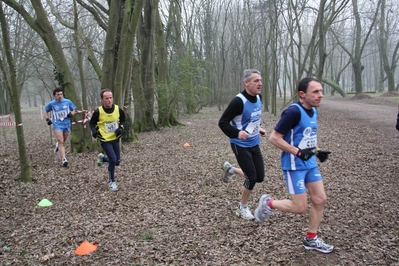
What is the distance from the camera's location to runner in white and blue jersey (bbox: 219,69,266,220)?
409cm

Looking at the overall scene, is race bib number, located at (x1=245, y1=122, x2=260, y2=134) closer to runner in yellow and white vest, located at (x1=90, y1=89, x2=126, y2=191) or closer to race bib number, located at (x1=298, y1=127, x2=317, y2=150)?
race bib number, located at (x1=298, y1=127, x2=317, y2=150)

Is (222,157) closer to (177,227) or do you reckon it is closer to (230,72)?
(177,227)

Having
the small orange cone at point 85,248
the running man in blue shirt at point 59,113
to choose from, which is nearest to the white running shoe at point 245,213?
the small orange cone at point 85,248

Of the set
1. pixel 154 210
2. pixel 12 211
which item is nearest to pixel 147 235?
pixel 154 210

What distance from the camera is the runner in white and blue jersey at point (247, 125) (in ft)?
13.4

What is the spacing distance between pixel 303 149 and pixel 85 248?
283 cm

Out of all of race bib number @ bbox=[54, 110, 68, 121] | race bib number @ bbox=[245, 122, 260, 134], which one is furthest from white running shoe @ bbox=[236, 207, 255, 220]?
race bib number @ bbox=[54, 110, 68, 121]

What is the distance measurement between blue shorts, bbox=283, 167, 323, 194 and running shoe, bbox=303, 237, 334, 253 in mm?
618

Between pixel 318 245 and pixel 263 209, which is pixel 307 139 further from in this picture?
pixel 318 245

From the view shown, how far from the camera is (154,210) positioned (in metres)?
5.10

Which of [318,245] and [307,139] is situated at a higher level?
[307,139]

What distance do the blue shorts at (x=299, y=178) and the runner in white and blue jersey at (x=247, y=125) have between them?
0.77m

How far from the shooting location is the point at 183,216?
4812 millimetres

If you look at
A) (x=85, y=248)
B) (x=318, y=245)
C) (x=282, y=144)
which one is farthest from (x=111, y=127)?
(x=318, y=245)
